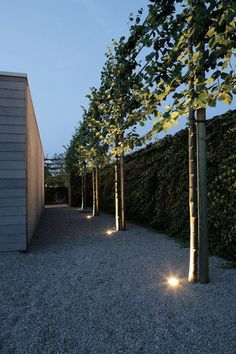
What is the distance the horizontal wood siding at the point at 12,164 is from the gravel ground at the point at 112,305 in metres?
0.42

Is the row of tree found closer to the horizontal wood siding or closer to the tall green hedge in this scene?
the tall green hedge

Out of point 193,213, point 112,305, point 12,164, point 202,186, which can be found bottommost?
point 112,305

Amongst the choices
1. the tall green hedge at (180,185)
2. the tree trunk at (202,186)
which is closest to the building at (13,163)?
the tall green hedge at (180,185)

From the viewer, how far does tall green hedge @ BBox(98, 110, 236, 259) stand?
4.04 metres

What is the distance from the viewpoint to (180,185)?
5.51m

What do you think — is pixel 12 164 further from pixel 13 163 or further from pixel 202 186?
pixel 202 186

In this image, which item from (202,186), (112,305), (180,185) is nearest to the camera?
(112,305)

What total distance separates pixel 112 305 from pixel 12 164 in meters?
3.53

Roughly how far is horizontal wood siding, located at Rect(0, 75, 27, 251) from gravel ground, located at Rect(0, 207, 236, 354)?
0.42 m

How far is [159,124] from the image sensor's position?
175 cm

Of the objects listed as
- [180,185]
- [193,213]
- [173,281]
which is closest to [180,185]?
[180,185]

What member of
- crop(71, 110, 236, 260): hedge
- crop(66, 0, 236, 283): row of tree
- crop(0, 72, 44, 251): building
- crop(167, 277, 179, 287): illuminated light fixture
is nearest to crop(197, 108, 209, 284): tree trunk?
crop(66, 0, 236, 283): row of tree

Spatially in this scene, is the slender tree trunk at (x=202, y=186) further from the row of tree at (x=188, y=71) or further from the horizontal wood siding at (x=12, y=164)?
the horizontal wood siding at (x=12, y=164)

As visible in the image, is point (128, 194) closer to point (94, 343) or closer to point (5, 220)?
point (5, 220)
